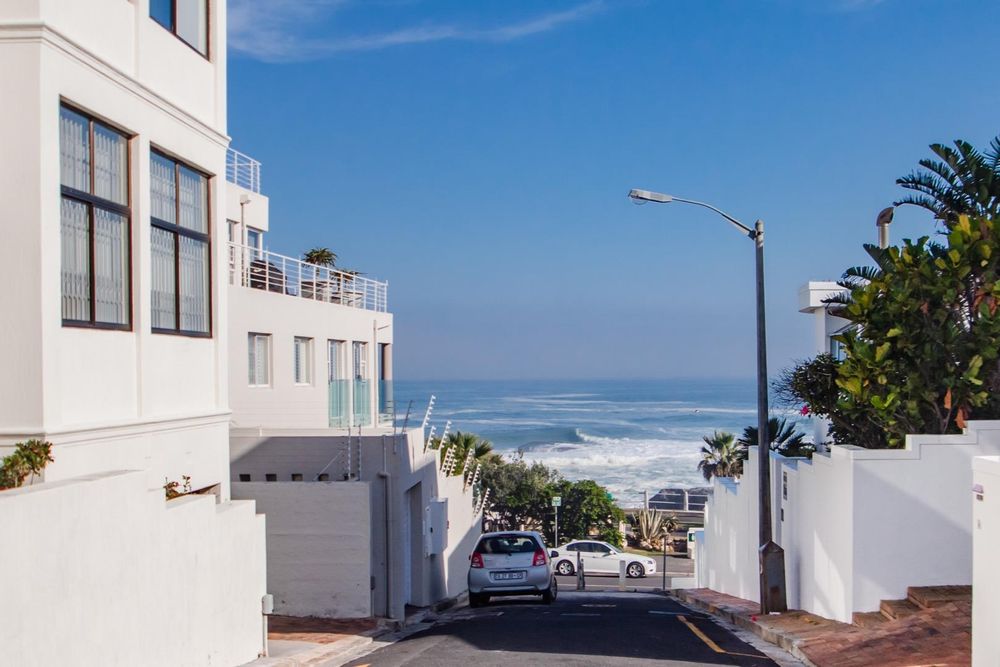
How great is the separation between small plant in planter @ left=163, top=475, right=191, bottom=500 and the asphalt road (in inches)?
110

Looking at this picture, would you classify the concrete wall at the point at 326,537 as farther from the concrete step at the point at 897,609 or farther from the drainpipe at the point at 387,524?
the concrete step at the point at 897,609

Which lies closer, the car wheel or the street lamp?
the street lamp

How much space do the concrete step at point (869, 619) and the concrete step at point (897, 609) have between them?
0.07 metres

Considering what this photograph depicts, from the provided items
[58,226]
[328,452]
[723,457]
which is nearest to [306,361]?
[328,452]

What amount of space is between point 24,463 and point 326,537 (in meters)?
9.12

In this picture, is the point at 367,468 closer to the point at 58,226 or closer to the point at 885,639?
the point at 885,639

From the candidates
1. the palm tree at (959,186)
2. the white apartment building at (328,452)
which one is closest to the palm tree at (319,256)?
the white apartment building at (328,452)

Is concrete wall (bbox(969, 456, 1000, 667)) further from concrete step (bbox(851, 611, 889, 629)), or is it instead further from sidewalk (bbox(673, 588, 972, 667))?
concrete step (bbox(851, 611, 889, 629))

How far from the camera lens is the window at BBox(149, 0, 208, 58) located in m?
12.3

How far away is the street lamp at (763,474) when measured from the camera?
55.5ft

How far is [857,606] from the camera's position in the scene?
1375 cm

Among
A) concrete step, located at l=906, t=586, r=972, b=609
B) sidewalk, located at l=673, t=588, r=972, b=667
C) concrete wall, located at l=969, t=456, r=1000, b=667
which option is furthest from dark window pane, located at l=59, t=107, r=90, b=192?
concrete step, located at l=906, t=586, r=972, b=609

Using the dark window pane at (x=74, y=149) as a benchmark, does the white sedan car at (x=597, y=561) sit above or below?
below

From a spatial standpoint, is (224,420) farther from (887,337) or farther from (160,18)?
(887,337)
